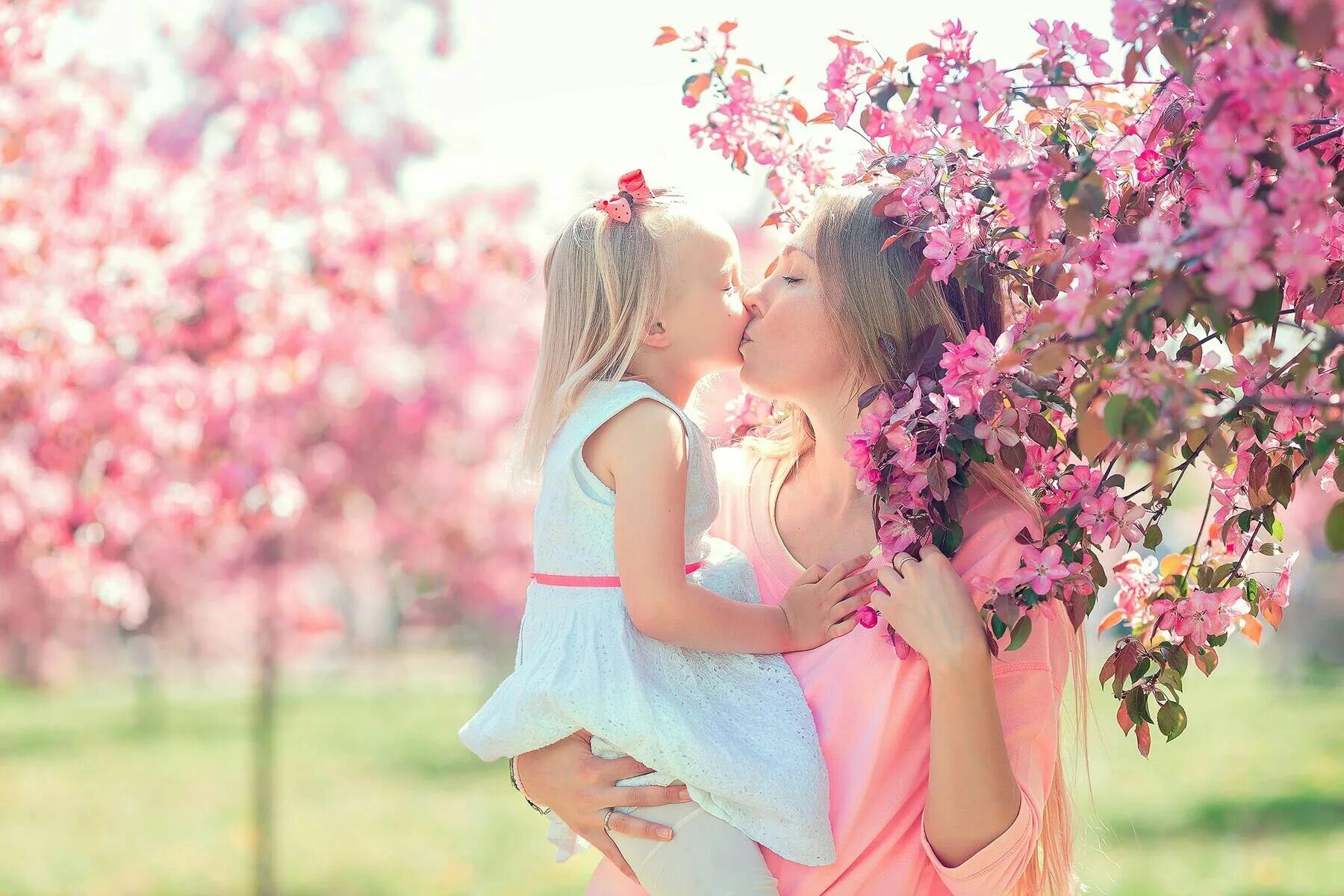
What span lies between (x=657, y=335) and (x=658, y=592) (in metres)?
0.46

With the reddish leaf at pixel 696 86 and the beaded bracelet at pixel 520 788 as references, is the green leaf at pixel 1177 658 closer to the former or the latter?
the beaded bracelet at pixel 520 788

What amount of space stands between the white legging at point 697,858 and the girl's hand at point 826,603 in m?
0.33

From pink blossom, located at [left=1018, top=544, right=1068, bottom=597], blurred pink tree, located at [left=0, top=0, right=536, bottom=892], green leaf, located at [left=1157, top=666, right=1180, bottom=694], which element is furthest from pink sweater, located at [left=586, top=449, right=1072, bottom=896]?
blurred pink tree, located at [left=0, top=0, right=536, bottom=892]

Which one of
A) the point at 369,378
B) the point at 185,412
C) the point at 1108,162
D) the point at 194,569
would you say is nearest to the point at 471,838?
the point at 369,378

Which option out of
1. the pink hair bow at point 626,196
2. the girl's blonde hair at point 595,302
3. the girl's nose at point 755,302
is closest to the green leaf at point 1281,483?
the girl's nose at point 755,302

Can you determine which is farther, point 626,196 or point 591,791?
point 626,196

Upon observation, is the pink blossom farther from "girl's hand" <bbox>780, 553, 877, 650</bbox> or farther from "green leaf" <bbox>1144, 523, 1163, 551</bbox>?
"girl's hand" <bbox>780, 553, 877, 650</bbox>

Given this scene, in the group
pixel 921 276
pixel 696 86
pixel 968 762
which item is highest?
pixel 696 86

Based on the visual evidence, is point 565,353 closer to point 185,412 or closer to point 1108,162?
point 1108,162

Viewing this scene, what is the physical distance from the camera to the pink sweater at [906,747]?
6.72 ft

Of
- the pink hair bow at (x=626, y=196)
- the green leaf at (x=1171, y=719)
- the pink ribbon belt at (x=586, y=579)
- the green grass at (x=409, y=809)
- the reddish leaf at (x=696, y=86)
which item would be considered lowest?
the green grass at (x=409, y=809)

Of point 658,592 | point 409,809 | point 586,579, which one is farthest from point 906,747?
point 409,809

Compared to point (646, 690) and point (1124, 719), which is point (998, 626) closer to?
point (1124, 719)

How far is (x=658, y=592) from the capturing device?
80.7 inches
